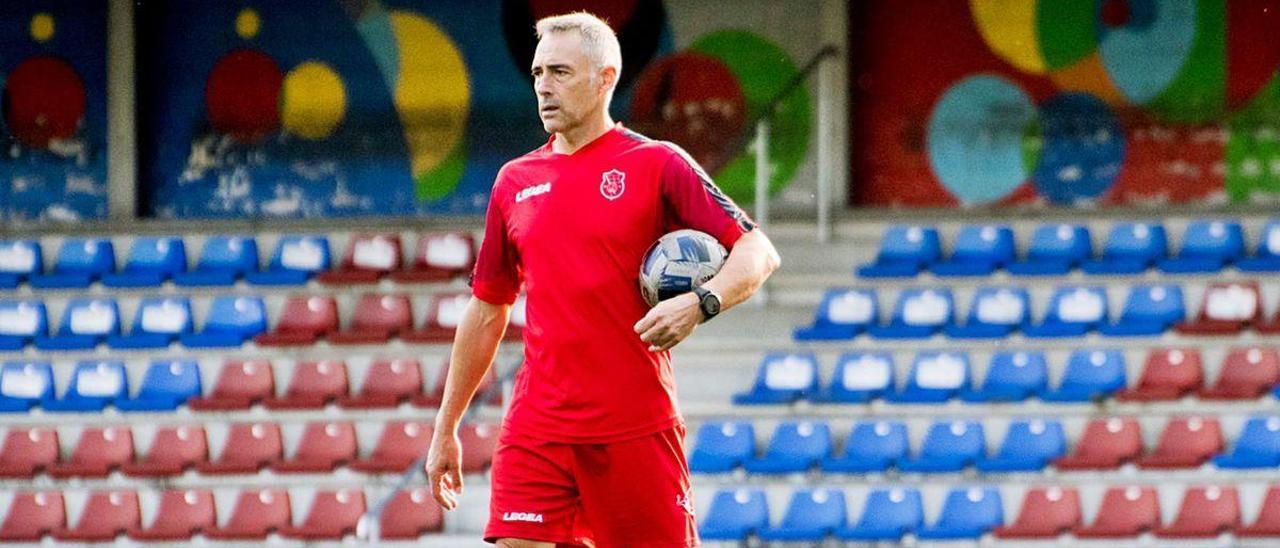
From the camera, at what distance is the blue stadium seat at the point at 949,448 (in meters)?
11.1

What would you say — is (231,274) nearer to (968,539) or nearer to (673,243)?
(968,539)

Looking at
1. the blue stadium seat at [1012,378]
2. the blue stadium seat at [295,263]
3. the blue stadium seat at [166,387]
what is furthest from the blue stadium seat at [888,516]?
the blue stadium seat at [166,387]

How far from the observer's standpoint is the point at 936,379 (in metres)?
11.6

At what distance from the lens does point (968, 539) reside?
35.1ft

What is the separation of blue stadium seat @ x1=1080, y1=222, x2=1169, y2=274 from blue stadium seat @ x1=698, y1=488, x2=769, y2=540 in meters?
2.54

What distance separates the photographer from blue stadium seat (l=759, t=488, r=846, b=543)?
10.9 meters

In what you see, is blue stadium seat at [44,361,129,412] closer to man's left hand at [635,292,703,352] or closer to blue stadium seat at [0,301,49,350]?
blue stadium seat at [0,301,49,350]

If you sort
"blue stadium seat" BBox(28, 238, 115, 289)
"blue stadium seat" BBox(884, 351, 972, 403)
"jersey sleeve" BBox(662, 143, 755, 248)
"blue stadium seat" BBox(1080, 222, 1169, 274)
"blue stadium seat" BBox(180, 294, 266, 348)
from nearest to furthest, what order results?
"jersey sleeve" BBox(662, 143, 755, 248), "blue stadium seat" BBox(884, 351, 972, 403), "blue stadium seat" BBox(1080, 222, 1169, 274), "blue stadium seat" BBox(180, 294, 266, 348), "blue stadium seat" BBox(28, 238, 115, 289)

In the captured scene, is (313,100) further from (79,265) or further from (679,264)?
(679,264)

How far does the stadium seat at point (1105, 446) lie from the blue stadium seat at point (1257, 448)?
465mm

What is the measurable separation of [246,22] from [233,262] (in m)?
2.35

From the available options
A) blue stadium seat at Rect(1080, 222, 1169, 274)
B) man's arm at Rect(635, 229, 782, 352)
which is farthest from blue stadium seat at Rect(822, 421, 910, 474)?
man's arm at Rect(635, 229, 782, 352)

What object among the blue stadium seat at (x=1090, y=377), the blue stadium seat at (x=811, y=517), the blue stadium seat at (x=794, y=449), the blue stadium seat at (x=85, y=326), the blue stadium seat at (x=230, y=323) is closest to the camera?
the blue stadium seat at (x=811, y=517)

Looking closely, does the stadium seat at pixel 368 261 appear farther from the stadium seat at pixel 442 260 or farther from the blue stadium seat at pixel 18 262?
the blue stadium seat at pixel 18 262
